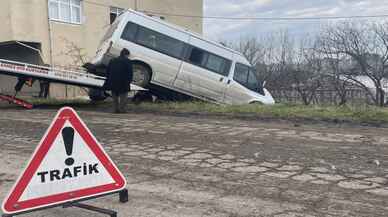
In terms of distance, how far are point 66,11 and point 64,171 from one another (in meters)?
20.5

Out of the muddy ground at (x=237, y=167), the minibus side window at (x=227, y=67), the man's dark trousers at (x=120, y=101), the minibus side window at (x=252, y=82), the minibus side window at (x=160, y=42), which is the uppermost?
the minibus side window at (x=160, y=42)

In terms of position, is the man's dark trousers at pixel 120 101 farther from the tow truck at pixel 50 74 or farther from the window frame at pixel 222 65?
the window frame at pixel 222 65

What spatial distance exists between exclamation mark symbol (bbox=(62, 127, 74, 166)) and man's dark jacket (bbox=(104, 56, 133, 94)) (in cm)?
752

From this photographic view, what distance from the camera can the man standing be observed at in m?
10.6

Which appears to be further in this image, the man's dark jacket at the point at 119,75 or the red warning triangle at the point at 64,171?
the man's dark jacket at the point at 119,75

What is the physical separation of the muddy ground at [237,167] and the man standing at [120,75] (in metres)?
2.26

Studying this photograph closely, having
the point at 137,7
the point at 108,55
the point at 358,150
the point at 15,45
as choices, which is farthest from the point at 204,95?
the point at 137,7

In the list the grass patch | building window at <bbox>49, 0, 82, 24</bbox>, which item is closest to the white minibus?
the grass patch

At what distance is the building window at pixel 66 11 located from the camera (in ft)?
68.2

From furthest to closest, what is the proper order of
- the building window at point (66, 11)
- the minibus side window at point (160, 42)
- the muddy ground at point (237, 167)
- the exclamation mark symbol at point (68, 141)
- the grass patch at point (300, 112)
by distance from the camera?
the building window at point (66, 11), the minibus side window at point (160, 42), the grass patch at point (300, 112), the muddy ground at point (237, 167), the exclamation mark symbol at point (68, 141)

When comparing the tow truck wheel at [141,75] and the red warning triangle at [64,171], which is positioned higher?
the tow truck wheel at [141,75]

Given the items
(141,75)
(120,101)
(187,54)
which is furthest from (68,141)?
(187,54)

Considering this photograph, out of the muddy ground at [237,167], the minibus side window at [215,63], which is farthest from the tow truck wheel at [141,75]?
the muddy ground at [237,167]

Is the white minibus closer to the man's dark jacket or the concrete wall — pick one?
the man's dark jacket
